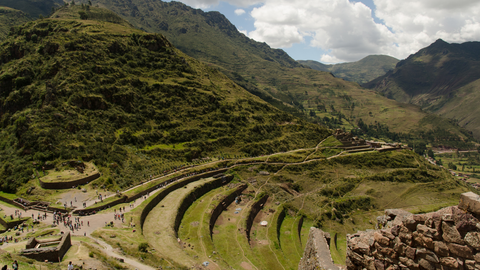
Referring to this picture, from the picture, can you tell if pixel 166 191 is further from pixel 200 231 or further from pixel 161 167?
pixel 200 231

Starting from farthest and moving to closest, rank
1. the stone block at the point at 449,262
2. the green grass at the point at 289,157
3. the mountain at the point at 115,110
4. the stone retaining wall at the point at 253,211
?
the green grass at the point at 289,157, the mountain at the point at 115,110, the stone retaining wall at the point at 253,211, the stone block at the point at 449,262

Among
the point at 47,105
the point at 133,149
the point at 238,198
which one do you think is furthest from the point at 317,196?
the point at 47,105

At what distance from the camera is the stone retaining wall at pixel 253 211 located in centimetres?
4435

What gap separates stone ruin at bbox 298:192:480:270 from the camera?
8102 millimetres

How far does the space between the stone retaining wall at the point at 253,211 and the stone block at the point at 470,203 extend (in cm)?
3664

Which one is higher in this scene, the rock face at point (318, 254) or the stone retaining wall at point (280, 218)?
the rock face at point (318, 254)

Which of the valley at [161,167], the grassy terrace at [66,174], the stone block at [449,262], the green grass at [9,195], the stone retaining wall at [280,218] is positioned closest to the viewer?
the stone block at [449,262]

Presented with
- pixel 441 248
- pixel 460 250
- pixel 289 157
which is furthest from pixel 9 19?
pixel 460 250

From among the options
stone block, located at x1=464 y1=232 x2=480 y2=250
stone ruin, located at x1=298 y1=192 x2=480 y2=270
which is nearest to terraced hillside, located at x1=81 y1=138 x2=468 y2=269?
stone ruin, located at x1=298 y1=192 x2=480 y2=270

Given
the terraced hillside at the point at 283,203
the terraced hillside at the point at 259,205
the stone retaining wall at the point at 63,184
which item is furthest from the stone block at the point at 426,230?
the stone retaining wall at the point at 63,184

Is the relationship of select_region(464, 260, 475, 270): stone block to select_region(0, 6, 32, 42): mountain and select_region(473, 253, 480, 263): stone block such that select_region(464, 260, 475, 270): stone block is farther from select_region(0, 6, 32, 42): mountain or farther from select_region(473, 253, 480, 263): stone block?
select_region(0, 6, 32, 42): mountain

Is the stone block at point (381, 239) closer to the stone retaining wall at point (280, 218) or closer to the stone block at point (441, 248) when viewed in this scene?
the stone block at point (441, 248)

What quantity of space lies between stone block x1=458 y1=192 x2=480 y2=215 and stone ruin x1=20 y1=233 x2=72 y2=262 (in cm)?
2775

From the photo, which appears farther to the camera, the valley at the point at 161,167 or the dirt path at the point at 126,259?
the valley at the point at 161,167
